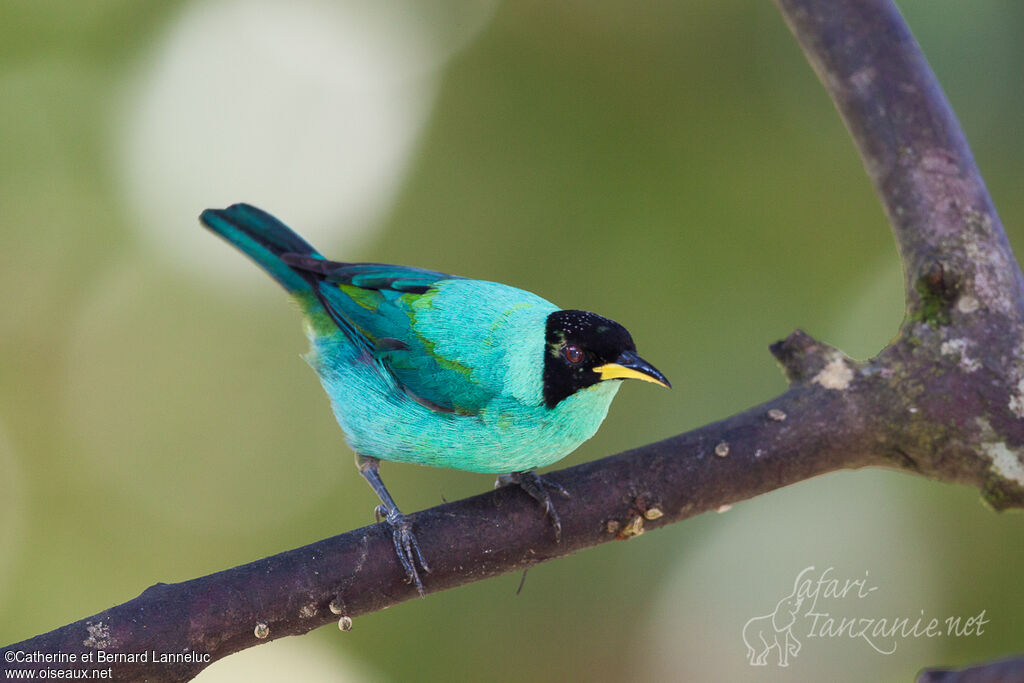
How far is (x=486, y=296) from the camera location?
3439 millimetres

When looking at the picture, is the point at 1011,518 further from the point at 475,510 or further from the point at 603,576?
the point at 475,510

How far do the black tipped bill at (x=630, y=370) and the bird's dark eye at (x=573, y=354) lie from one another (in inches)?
3.0

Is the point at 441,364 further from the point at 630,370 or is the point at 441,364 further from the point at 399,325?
the point at 630,370

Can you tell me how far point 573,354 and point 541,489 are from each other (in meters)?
0.50

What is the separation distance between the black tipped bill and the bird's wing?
42 centimetres

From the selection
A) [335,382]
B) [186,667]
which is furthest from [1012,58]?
[186,667]

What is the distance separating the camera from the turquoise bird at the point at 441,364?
3.06 meters

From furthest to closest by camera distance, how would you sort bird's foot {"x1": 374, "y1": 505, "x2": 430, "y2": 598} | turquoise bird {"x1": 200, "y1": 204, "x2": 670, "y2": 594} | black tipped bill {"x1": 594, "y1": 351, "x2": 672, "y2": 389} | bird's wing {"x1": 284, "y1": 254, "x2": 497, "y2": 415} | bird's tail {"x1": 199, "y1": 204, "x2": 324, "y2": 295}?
1. bird's tail {"x1": 199, "y1": 204, "x2": 324, "y2": 295}
2. bird's wing {"x1": 284, "y1": 254, "x2": 497, "y2": 415}
3. turquoise bird {"x1": 200, "y1": 204, "x2": 670, "y2": 594}
4. black tipped bill {"x1": 594, "y1": 351, "x2": 672, "y2": 389}
5. bird's foot {"x1": 374, "y1": 505, "x2": 430, "y2": 598}

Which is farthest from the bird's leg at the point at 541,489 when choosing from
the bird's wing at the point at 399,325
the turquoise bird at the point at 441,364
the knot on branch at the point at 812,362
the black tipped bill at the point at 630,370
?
the knot on branch at the point at 812,362

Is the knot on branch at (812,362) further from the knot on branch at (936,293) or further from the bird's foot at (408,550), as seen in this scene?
the bird's foot at (408,550)

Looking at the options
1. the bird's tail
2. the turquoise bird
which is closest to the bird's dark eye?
the turquoise bird

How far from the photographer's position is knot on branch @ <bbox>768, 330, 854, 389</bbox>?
3.12m

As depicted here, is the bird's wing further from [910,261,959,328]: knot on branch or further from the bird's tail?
[910,261,959,328]: knot on branch

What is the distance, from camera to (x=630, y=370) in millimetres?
2998
